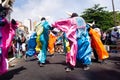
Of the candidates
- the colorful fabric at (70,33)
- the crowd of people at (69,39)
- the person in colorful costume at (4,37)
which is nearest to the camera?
the person in colorful costume at (4,37)

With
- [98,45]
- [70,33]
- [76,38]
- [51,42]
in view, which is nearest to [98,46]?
[98,45]

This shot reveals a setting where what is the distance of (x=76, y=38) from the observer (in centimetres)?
1376

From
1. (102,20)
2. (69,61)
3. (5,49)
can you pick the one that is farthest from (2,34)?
(102,20)

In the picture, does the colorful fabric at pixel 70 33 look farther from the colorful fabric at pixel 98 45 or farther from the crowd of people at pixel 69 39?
the colorful fabric at pixel 98 45

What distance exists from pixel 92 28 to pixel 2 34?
15.4 ft

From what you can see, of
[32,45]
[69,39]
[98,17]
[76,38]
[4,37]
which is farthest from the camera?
[98,17]

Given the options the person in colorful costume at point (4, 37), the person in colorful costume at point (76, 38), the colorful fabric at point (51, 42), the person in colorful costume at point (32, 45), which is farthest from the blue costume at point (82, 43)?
the colorful fabric at point (51, 42)

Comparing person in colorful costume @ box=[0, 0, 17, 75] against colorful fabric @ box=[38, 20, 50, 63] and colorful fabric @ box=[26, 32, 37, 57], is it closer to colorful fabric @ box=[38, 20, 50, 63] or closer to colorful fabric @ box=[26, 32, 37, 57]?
colorful fabric @ box=[38, 20, 50, 63]

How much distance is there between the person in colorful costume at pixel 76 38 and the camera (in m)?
13.5

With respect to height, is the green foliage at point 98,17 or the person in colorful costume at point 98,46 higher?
the green foliage at point 98,17

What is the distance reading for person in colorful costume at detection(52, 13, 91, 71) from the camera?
13.5m

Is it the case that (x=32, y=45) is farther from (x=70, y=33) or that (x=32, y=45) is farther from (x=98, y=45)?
(x=70, y=33)

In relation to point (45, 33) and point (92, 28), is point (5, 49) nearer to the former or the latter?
point (45, 33)

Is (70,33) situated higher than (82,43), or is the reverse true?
(70,33)
